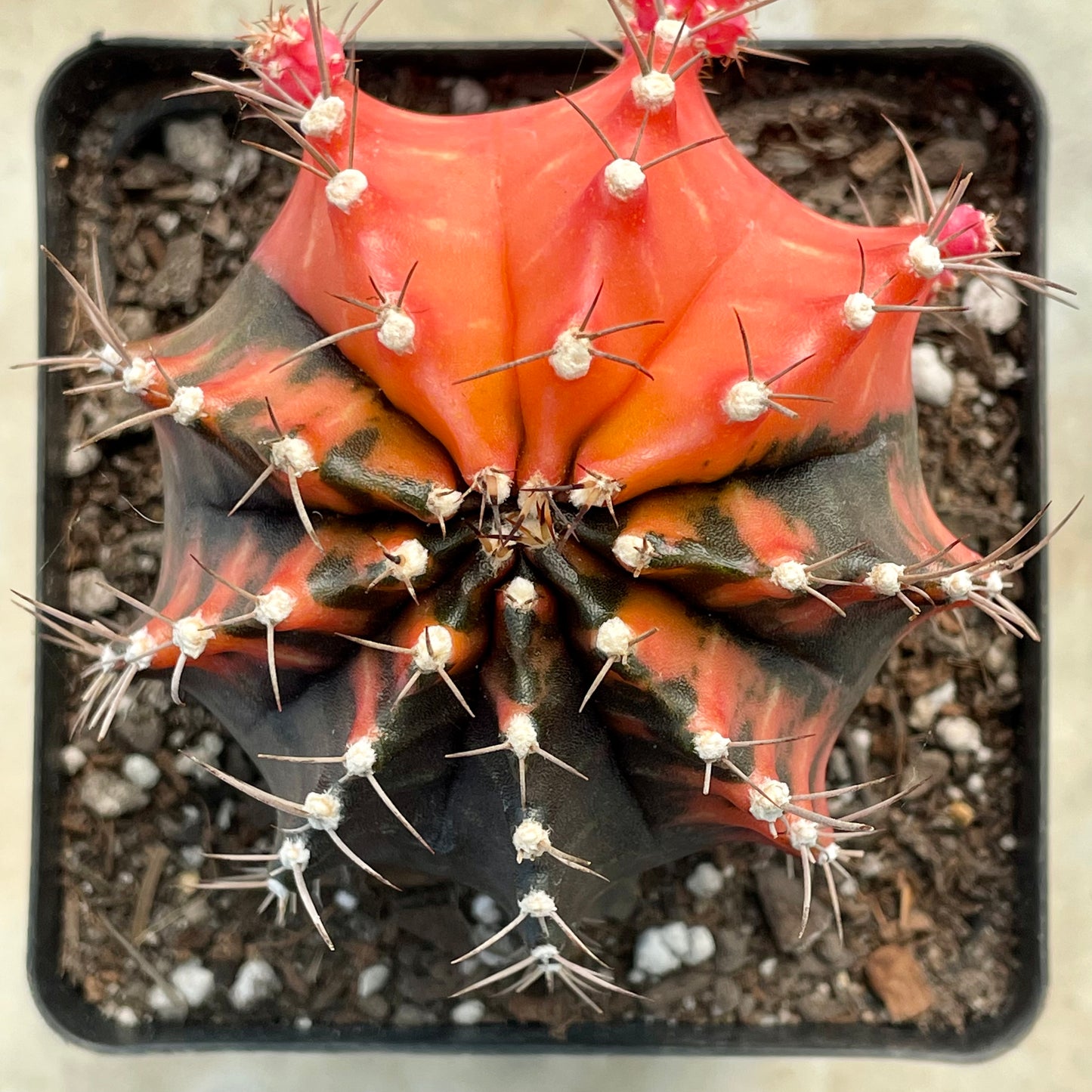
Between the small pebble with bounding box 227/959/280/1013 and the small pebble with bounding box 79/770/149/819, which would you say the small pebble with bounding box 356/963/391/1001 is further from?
the small pebble with bounding box 79/770/149/819

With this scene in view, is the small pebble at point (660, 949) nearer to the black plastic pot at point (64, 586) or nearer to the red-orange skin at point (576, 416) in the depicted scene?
the black plastic pot at point (64, 586)

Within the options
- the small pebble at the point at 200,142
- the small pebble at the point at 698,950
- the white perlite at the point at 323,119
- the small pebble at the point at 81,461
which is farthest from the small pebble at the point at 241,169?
the small pebble at the point at 698,950

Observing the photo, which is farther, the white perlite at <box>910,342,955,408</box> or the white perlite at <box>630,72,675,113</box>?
the white perlite at <box>910,342,955,408</box>

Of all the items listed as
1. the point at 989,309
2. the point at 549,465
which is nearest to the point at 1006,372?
the point at 989,309

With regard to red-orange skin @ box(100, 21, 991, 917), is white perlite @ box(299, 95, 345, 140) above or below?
above

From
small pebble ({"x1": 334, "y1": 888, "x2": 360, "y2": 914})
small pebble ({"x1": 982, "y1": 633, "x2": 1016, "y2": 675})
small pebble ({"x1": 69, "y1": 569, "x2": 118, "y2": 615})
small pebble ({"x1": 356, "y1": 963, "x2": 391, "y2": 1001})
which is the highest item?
small pebble ({"x1": 982, "y1": 633, "x2": 1016, "y2": 675})

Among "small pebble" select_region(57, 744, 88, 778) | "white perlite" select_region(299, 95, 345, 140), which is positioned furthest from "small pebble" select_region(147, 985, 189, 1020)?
"white perlite" select_region(299, 95, 345, 140)

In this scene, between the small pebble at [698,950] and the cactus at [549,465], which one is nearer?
the cactus at [549,465]
